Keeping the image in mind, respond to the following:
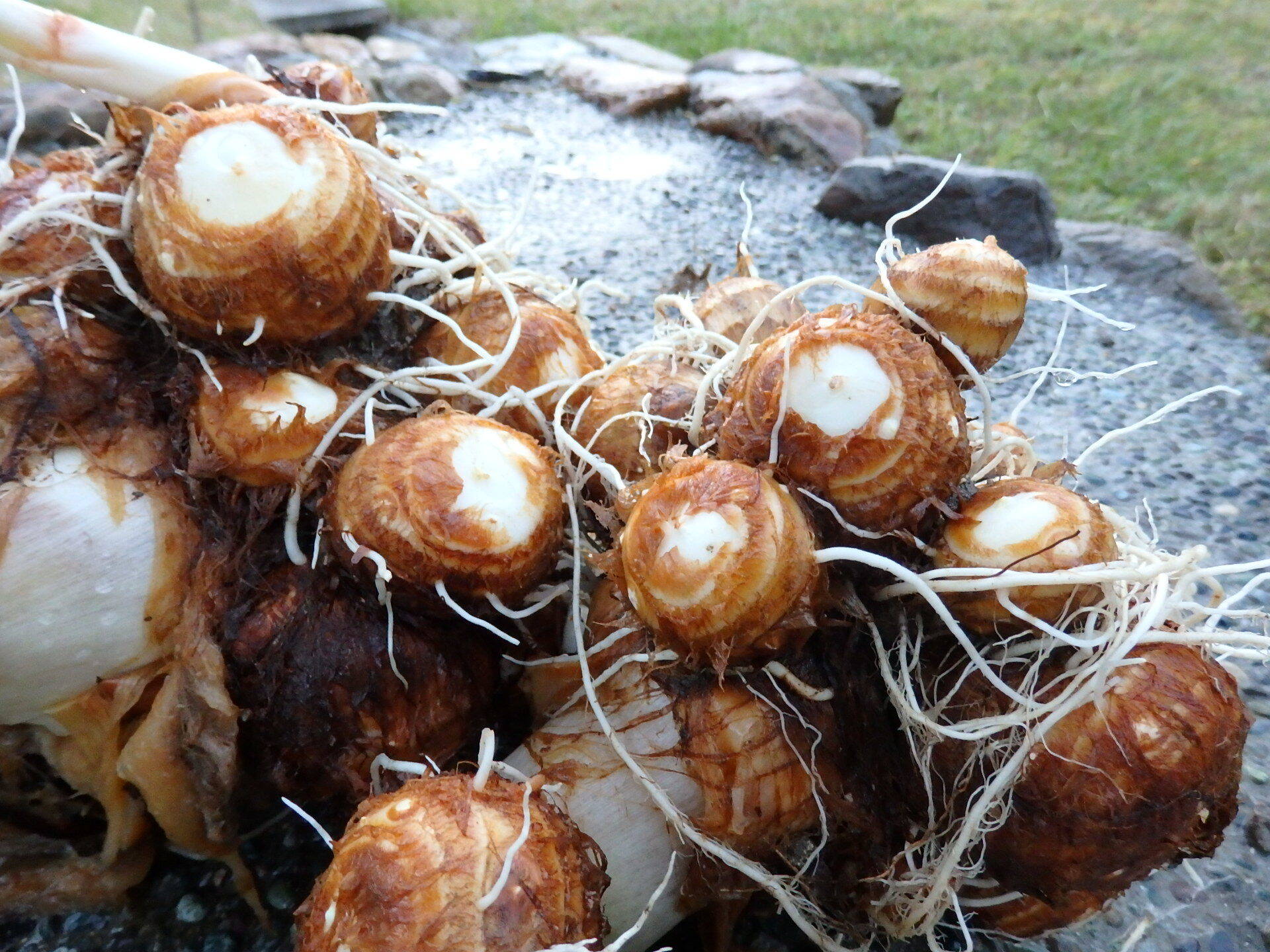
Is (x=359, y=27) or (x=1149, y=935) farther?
(x=359, y=27)

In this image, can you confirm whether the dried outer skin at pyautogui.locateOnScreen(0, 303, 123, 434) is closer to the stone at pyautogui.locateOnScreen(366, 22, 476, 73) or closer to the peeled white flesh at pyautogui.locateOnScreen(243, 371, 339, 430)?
the peeled white flesh at pyautogui.locateOnScreen(243, 371, 339, 430)

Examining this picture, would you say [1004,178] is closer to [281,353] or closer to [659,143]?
[659,143]

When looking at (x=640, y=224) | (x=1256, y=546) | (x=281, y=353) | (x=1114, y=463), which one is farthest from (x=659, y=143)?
(x=281, y=353)

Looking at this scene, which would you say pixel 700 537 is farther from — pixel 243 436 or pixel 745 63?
pixel 745 63

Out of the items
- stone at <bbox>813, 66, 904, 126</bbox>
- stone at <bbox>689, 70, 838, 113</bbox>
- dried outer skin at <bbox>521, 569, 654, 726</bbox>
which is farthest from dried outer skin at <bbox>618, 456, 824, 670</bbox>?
stone at <bbox>813, 66, 904, 126</bbox>

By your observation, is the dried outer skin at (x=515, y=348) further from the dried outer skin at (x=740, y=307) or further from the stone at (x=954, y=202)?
the stone at (x=954, y=202)

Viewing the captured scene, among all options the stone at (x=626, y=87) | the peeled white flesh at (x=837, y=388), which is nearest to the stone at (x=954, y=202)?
the stone at (x=626, y=87)
